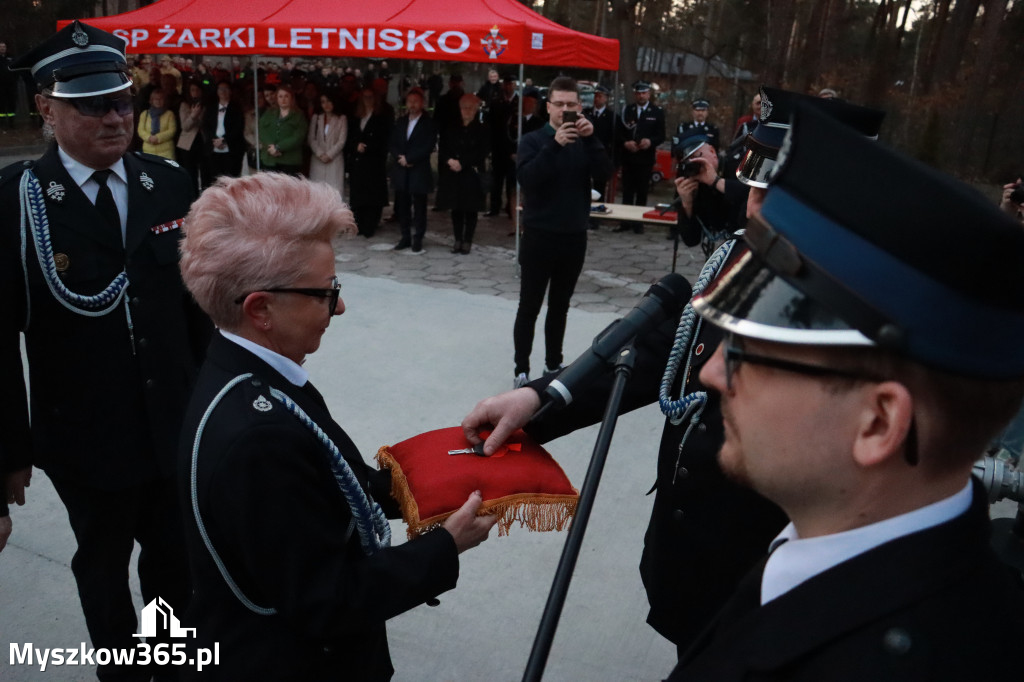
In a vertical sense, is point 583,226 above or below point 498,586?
above

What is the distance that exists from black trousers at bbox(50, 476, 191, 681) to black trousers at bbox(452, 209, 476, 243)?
23.0ft

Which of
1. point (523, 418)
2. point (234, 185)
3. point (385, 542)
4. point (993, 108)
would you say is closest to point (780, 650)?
point (523, 418)

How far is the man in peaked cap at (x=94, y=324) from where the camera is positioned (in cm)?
236

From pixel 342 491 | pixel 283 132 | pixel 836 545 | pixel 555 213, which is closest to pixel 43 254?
pixel 342 491

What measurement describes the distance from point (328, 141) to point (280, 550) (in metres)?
9.48

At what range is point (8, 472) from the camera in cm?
239

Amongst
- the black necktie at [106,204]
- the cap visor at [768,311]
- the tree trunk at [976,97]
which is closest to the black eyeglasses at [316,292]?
the cap visor at [768,311]

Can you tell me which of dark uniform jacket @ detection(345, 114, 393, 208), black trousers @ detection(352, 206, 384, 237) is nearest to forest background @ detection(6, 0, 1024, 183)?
dark uniform jacket @ detection(345, 114, 393, 208)

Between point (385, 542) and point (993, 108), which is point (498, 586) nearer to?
point (385, 542)

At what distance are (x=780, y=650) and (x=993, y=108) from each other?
18957 millimetres

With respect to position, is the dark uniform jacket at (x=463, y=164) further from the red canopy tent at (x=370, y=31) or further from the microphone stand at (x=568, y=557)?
the microphone stand at (x=568, y=557)

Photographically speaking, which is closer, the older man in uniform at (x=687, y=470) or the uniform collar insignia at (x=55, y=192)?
the older man in uniform at (x=687, y=470)

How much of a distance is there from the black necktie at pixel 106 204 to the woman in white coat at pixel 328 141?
7.99 m

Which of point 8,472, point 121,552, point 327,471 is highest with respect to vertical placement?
point 327,471
